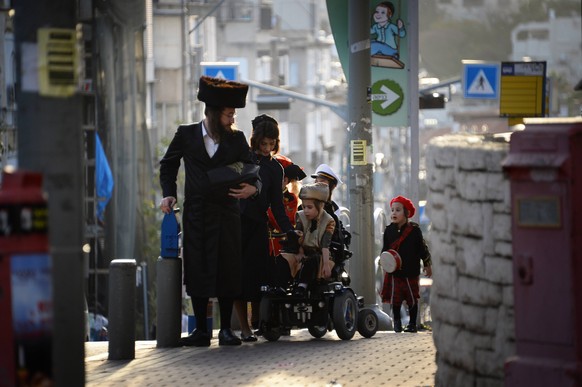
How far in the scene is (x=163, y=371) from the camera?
35.7 feet

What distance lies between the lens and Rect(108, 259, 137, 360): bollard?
11789 millimetres

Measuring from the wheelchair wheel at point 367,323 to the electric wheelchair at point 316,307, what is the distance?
126mm

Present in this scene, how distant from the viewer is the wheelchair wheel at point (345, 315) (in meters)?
13.2

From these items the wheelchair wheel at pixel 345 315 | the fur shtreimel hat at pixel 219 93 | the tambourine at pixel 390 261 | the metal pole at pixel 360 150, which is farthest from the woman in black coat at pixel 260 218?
the metal pole at pixel 360 150

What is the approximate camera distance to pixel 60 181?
7.02 metres

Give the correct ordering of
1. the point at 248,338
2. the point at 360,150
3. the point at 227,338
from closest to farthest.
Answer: the point at 227,338 < the point at 248,338 < the point at 360,150

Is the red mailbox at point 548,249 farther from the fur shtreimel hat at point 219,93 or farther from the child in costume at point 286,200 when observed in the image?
the child in costume at point 286,200

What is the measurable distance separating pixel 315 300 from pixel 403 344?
788mm

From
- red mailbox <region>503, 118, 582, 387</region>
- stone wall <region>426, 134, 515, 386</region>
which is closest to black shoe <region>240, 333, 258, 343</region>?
stone wall <region>426, 134, 515, 386</region>

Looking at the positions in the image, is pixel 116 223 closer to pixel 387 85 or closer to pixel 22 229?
pixel 387 85

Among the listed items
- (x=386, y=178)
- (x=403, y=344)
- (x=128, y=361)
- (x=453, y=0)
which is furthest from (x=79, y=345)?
(x=386, y=178)

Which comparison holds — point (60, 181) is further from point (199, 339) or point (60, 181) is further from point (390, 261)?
point (390, 261)

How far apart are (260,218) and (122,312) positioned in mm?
1605

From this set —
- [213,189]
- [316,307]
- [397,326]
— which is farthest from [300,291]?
[397,326]
